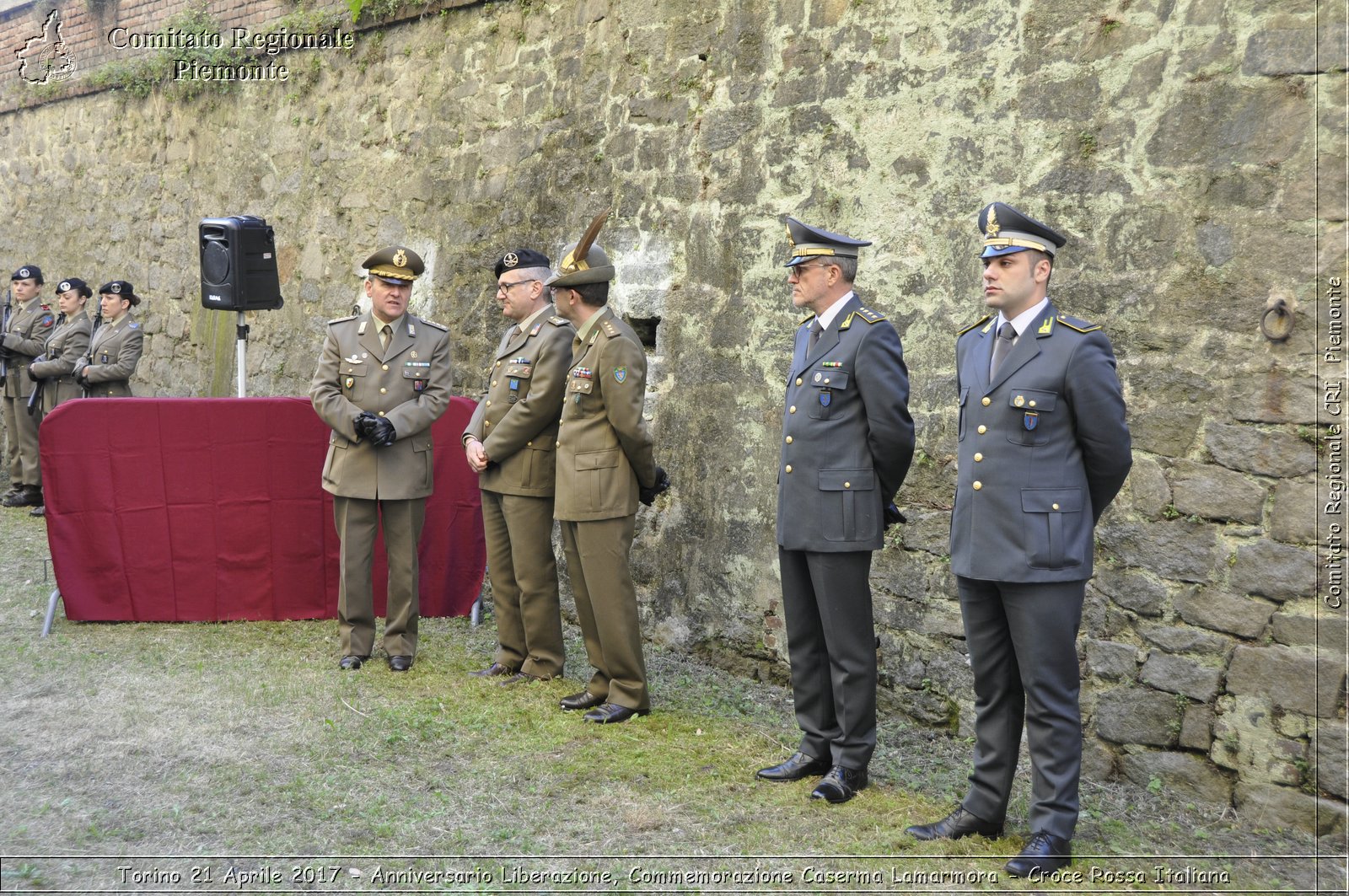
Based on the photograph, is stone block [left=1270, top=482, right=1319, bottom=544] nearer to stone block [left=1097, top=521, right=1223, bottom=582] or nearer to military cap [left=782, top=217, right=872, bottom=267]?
stone block [left=1097, top=521, right=1223, bottom=582]

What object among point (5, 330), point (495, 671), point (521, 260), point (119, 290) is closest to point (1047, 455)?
point (521, 260)

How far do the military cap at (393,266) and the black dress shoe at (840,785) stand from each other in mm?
3031

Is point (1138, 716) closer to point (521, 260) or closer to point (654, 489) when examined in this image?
point (654, 489)

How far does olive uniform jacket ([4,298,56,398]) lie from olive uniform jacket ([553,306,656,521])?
7.86 meters

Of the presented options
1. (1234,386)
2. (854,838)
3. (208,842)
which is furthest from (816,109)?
(208,842)

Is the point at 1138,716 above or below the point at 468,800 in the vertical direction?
above

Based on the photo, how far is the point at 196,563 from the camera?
20.7ft

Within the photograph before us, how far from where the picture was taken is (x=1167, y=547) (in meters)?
4.03

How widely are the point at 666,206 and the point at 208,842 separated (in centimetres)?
370

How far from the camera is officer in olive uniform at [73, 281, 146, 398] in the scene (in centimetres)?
950

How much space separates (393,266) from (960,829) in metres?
3.58

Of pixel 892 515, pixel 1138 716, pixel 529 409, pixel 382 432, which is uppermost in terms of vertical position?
pixel 529 409

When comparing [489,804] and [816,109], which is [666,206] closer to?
[816,109]

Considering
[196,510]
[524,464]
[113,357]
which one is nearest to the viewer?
[524,464]
